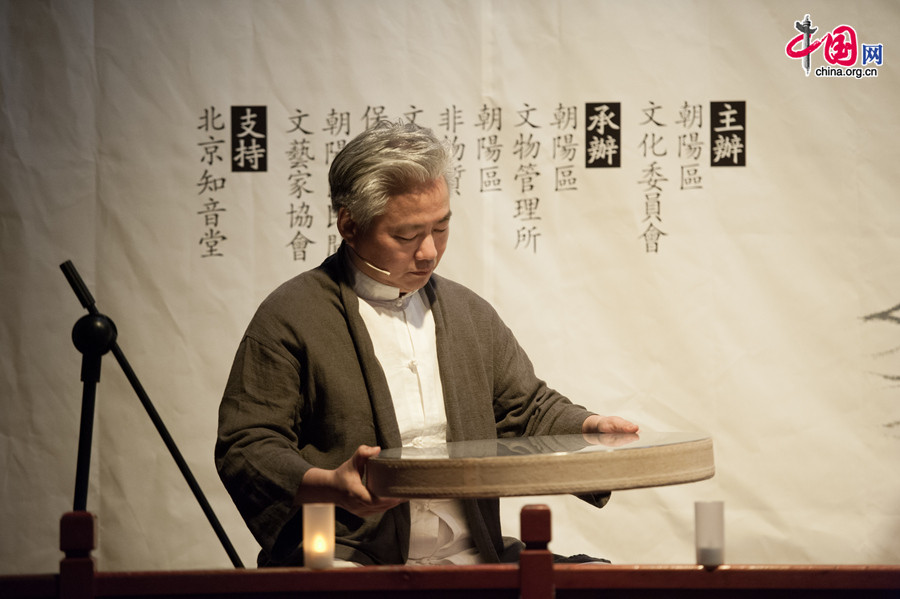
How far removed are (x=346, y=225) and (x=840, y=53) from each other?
1784mm

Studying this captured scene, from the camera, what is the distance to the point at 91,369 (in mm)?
2396

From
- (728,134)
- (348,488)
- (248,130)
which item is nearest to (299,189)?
(248,130)

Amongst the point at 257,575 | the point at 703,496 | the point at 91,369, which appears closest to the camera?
the point at 257,575

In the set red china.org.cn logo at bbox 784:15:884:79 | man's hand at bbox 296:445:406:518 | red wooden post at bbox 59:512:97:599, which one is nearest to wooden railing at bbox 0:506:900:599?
red wooden post at bbox 59:512:97:599

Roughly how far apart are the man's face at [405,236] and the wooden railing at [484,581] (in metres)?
0.76

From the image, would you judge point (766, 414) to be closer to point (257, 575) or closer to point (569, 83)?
point (569, 83)

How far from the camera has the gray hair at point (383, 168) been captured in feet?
6.53

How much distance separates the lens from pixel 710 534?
1450 millimetres

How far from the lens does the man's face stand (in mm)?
2006

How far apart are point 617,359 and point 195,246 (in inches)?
52.4

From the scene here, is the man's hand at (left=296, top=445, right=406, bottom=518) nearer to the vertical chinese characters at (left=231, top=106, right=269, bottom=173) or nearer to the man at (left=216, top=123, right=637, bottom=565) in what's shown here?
the man at (left=216, top=123, right=637, bottom=565)

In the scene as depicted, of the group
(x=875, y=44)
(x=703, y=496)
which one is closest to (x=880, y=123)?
(x=875, y=44)

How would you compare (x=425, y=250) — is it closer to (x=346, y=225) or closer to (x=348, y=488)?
(x=346, y=225)

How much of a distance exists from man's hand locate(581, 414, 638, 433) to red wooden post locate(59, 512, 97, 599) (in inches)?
39.7
